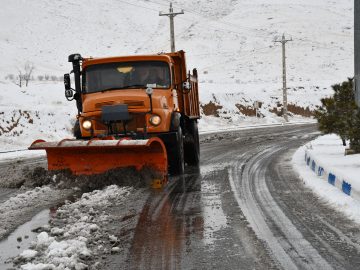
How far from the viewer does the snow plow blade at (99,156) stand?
8.88 meters

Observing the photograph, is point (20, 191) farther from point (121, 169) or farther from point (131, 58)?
point (131, 58)

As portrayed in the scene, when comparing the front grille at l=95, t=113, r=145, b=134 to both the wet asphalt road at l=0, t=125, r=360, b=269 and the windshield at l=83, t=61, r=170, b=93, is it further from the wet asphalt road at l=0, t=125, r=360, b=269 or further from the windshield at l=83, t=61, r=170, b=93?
the wet asphalt road at l=0, t=125, r=360, b=269

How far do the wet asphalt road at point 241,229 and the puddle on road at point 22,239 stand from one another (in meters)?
1.10

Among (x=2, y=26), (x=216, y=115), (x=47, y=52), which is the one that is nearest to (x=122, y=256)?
(x=216, y=115)

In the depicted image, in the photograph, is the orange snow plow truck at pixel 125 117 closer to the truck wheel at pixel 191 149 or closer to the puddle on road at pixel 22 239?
the truck wheel at pixel 191 149

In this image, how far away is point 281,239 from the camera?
208 inches

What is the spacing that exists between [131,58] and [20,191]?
133 inches

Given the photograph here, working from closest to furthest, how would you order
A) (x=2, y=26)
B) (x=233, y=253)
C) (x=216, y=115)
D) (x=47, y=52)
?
(x=233, y=253)
(x=216, y=115)
(x=47, y=52)
(x=2, y=26)

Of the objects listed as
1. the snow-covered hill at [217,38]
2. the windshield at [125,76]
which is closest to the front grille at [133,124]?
the windshield at [125,76]

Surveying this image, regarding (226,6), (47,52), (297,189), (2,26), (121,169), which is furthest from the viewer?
(226,6)

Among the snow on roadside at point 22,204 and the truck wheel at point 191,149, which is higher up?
the truck wheel at point 191,149

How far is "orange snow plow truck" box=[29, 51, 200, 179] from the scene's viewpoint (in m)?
9.00

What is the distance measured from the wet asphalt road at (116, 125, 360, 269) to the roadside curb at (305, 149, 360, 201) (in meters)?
0.46

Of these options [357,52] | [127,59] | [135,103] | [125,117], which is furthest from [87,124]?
[357,52]
